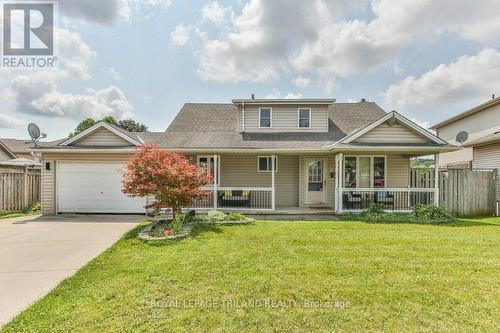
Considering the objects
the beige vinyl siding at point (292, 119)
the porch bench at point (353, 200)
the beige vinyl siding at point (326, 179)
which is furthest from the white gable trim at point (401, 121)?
the beige vinyl siding at point (292, 119)

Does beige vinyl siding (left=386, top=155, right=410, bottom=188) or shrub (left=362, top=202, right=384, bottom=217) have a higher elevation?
beige vinyl siding (left=386, top=155, right=410, bottom=188)

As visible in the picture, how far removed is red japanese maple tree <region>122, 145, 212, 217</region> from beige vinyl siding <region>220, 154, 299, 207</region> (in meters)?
4.73

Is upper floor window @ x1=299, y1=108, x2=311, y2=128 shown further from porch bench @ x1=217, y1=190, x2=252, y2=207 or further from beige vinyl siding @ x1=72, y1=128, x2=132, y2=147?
beige vinyl siding @ x1=72, y1=128, x2=132, y2=147

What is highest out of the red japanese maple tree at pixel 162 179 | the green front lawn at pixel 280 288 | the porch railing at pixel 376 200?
the red japanese maple tree at pixel 162 179

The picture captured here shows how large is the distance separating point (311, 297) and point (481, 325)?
6.73ft

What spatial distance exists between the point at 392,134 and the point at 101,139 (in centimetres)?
1311

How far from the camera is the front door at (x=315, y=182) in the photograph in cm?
1298

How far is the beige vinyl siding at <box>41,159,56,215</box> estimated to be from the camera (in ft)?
37.2

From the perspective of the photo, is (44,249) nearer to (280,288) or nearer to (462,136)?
(280,288)

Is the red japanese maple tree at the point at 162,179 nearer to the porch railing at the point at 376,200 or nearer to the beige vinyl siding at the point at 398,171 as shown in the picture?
the porch railing at the point at 376,200

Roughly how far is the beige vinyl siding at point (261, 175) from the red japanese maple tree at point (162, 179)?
473 cm

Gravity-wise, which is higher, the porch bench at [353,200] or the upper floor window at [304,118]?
the upper floor window at [304,118]

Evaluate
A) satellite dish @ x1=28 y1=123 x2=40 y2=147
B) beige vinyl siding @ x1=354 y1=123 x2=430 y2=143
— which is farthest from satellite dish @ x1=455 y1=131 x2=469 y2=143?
satellite dish @ x1=28 y1=123 x2=40 y2=147

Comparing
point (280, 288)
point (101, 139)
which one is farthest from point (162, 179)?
point (101, 139)
